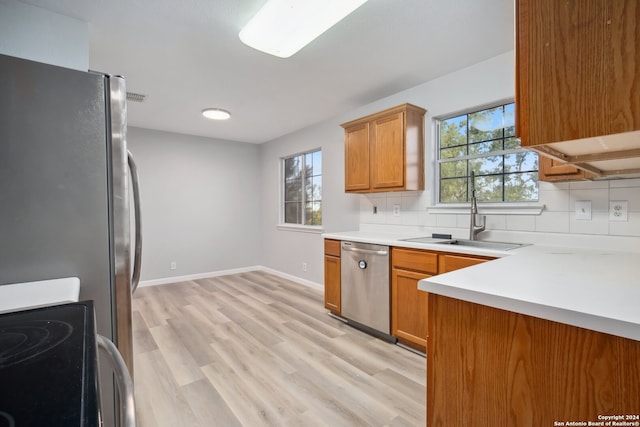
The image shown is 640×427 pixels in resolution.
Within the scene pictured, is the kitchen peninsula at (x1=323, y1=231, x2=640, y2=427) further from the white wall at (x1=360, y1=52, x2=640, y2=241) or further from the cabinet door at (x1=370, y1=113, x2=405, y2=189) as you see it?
the cabinet door at (x1=370, y1=113, x2=405, y2=189)

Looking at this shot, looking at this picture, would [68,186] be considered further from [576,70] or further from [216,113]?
[216,113]

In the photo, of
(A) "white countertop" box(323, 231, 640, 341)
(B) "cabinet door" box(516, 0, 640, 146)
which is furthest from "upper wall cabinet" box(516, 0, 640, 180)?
(A) "white countertop" box(323, 231, 640, 341)

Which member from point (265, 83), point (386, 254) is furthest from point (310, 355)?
point (265, 83)

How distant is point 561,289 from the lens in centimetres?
95

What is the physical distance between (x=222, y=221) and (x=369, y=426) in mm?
4280

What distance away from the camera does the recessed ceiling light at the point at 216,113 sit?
12.0 feet

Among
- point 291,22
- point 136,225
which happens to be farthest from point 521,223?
point 136,225

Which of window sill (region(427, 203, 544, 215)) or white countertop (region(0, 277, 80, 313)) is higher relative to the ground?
window sill (region(427, 203, 544, 215))

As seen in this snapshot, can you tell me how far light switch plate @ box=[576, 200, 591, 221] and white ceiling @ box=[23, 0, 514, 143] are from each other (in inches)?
50.4

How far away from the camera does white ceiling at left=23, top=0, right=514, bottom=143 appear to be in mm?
1857

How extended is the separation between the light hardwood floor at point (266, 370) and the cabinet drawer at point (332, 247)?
700 mm

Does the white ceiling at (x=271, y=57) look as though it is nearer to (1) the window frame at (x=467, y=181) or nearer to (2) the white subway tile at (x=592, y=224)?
(1) the window frame at (x=467, y=181)

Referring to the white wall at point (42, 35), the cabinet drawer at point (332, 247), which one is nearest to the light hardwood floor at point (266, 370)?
the cabinet drawer at point (332, 247)

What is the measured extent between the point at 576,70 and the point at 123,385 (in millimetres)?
1403
